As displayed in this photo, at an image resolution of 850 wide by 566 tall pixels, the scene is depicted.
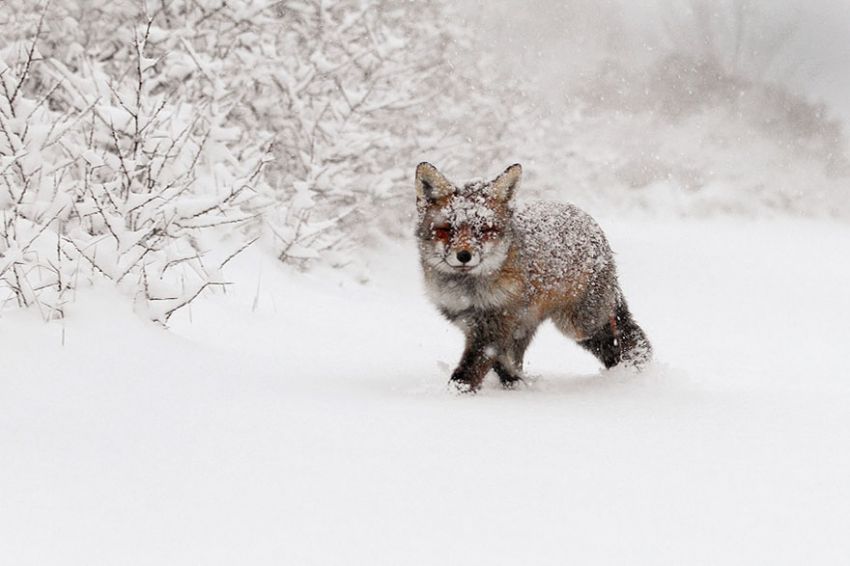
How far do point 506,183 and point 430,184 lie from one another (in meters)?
0.43

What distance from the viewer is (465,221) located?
187 inches

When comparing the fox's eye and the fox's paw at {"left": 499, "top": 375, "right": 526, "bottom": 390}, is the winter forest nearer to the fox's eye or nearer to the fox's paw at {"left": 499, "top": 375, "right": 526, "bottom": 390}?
the fox's paw at {"left": 499, "top": 375, "right": 526, "bottom": 390}

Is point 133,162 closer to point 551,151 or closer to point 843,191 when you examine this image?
point 551,151

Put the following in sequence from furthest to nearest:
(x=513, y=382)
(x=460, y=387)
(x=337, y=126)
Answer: (x=337, y=126) < (x=513, y=382) < (x=460, y=387)

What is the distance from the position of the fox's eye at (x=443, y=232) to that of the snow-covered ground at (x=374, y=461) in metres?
0.84

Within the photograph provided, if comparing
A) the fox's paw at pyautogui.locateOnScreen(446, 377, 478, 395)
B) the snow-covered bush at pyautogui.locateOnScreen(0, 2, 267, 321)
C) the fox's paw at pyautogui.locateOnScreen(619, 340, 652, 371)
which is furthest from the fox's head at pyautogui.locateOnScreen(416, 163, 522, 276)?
the fox's paw at pyautogui.locateOnScreen(619, 340, 652, 371)

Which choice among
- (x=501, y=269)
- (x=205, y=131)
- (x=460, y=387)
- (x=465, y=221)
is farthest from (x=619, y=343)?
(x=205, y=131)

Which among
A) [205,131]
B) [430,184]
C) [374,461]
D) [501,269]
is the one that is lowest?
[374,461]

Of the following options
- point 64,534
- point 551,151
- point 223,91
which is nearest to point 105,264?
point 64,534

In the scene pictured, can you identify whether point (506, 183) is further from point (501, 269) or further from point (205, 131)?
point (205, 131)

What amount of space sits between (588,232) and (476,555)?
3.54 m

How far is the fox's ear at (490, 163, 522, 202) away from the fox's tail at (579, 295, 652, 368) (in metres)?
1.18

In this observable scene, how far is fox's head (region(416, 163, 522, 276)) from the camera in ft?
15.5

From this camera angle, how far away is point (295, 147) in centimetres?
1375
